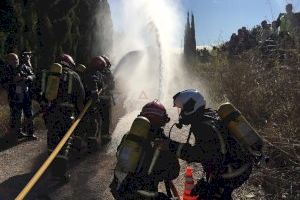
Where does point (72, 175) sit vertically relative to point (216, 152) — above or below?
below

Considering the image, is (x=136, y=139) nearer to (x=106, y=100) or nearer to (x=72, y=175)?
(x=72, y=175)

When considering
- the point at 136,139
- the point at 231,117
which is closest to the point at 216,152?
the point at 231,117

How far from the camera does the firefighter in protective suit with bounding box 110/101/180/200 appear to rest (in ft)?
14.1

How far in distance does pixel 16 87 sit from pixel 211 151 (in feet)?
20.1

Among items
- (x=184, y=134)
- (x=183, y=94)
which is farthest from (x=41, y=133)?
(x=183, y=94)

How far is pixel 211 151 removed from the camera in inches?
183

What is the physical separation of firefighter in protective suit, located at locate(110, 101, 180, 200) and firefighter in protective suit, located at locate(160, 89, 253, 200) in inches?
8.2

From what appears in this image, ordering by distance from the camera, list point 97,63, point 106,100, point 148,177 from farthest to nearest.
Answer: point 106,100 < point 97,63 < point 148,177

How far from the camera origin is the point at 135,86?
19.0m

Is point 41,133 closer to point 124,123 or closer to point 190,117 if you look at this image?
point 124,123

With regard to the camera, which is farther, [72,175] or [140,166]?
[72,175]

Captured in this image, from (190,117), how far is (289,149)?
2278 mm

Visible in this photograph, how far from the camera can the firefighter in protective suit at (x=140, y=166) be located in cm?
431

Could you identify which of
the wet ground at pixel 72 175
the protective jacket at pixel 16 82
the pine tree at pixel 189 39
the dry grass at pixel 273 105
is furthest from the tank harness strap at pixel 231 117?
the pine tree at pixel 189 39
